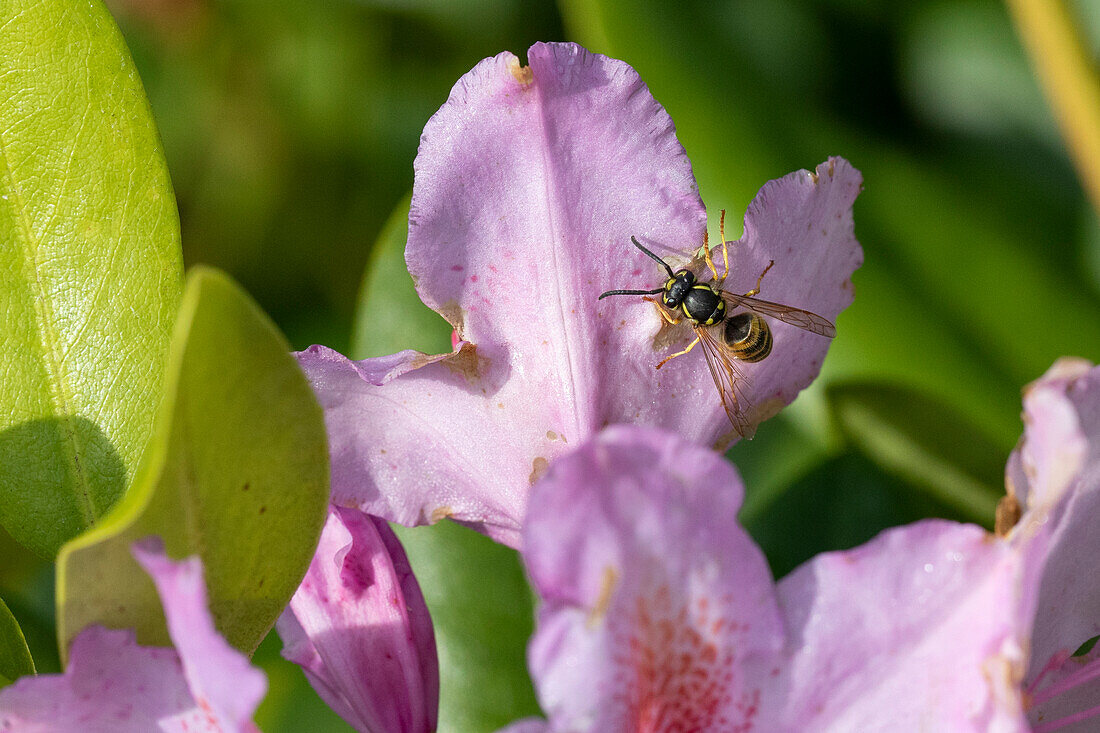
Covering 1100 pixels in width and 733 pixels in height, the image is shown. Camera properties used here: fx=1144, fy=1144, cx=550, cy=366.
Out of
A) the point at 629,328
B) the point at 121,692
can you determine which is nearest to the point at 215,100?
the point at 629,328

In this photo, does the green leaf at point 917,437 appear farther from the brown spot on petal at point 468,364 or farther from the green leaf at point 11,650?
the green leaf at point 11,650

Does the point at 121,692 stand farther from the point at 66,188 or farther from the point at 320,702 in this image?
the point at 320,702

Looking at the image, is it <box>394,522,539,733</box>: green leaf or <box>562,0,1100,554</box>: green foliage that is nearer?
<box>394,522,539,733</box>: green leaf

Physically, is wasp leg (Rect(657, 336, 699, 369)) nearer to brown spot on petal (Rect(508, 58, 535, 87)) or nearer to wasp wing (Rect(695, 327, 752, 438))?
wasp wing (Rect(695, 327, 752, 438))

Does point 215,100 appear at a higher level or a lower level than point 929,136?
lower

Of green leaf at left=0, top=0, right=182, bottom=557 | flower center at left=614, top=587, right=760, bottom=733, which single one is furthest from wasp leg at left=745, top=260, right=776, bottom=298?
green leaf at left=0, top=0, right=182, bottom=557

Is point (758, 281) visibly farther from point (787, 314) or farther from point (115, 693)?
point (115, 693)

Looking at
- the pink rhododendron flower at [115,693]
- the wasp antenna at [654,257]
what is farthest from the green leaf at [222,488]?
the wasp antenna at [654,257]
